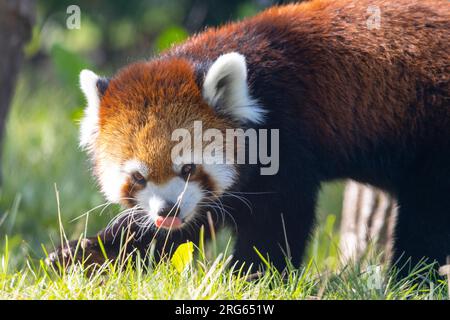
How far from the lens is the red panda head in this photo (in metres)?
4.14

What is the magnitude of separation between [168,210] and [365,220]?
100 inches

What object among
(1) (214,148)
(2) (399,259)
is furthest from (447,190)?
(1) (214,148)

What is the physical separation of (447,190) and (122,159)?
1.80 metres

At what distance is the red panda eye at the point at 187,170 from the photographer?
4.17m

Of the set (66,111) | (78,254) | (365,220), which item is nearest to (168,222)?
(78,254)

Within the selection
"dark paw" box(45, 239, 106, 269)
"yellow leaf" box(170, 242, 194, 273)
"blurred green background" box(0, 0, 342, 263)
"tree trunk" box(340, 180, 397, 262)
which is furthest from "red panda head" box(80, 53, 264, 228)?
"tree trunk" box(340, 180, 397, 262)

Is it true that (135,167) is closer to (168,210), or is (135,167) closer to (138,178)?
(138,178)

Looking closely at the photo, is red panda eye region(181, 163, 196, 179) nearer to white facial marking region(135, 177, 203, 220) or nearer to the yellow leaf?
white facial marking region(135, 177, 203, 220)

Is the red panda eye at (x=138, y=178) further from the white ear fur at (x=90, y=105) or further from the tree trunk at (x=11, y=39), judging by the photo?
the tree trunk at (x=11, y=39)

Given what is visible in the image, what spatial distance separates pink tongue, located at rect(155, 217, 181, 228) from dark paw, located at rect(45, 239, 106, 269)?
46 cm

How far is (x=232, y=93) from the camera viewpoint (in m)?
4.24

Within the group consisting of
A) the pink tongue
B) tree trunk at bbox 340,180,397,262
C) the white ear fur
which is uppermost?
the white ear fur

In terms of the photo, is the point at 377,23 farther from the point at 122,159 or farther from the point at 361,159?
the point at 122,159

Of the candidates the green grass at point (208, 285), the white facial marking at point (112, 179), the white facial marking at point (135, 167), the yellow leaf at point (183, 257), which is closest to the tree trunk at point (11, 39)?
the white facial marking at point (112, 179)
